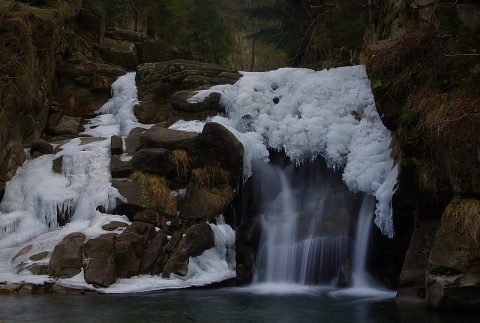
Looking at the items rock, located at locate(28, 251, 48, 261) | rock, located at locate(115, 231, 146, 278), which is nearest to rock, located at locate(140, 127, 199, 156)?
rock, located at locate(115, 231, 146, 278)

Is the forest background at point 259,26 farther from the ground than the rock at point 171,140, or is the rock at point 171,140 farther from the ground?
the forest background at point 259,26

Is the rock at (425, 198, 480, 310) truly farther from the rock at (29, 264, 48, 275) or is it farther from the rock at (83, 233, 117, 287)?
the rock at (29, 264, 48, 275)

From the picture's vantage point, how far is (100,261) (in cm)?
984

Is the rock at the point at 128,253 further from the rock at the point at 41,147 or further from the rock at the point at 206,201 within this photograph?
the rock at the point at 41,147

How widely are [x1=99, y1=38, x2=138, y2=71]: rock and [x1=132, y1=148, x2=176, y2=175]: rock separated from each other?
766 centimetres

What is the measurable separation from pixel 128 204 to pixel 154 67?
6.23m

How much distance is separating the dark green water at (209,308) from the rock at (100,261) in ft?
1.31

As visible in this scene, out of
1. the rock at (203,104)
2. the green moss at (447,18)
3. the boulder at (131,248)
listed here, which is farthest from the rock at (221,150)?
the green moss at (447,18)

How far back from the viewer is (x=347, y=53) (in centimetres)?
1794

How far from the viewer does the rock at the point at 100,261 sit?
958 cm

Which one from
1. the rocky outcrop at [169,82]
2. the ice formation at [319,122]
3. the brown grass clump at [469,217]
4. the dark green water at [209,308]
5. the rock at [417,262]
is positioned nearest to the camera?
the dark green water at [209,308]

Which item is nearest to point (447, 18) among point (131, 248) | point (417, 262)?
point (417, 262)

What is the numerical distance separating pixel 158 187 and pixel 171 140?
1077mm

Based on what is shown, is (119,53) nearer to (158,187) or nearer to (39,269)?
(158,187)
